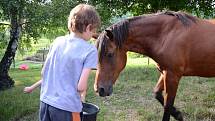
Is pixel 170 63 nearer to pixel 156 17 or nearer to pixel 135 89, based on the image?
pixel 156 17

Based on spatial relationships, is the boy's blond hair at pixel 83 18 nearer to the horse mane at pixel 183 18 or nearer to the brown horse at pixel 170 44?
the brown horse at pixel 170 44

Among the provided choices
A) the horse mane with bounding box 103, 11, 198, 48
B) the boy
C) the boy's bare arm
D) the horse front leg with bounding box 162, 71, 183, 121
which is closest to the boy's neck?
the boy

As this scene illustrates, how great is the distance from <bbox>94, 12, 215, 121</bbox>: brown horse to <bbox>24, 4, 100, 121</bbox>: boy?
1.48 metres

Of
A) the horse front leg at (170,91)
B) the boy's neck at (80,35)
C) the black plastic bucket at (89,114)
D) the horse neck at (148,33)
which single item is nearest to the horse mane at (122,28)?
the horse neck at (148,33)

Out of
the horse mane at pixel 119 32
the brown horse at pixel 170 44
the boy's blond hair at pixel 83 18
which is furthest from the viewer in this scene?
the brown horse at pixel 170 44

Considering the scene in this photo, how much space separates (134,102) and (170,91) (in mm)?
1738

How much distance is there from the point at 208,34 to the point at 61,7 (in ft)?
11.3

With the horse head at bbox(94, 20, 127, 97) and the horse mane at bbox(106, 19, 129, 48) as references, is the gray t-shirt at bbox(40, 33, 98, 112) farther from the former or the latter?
the horse mane at bbox(106, 19, 129, 48)

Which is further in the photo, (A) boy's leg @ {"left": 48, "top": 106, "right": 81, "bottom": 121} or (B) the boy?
(A) boy's leg @ {"left": 48, "top": 106, "right": 81, "bottom": 121}

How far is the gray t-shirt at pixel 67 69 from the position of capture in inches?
111

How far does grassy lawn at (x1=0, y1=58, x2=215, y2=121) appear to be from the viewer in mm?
5500

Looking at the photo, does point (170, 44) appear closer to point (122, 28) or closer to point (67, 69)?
point (122, 28)

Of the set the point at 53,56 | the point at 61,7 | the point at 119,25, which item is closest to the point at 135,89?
the point at 61,7

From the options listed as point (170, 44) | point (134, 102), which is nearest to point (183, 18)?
point (170, 44)
